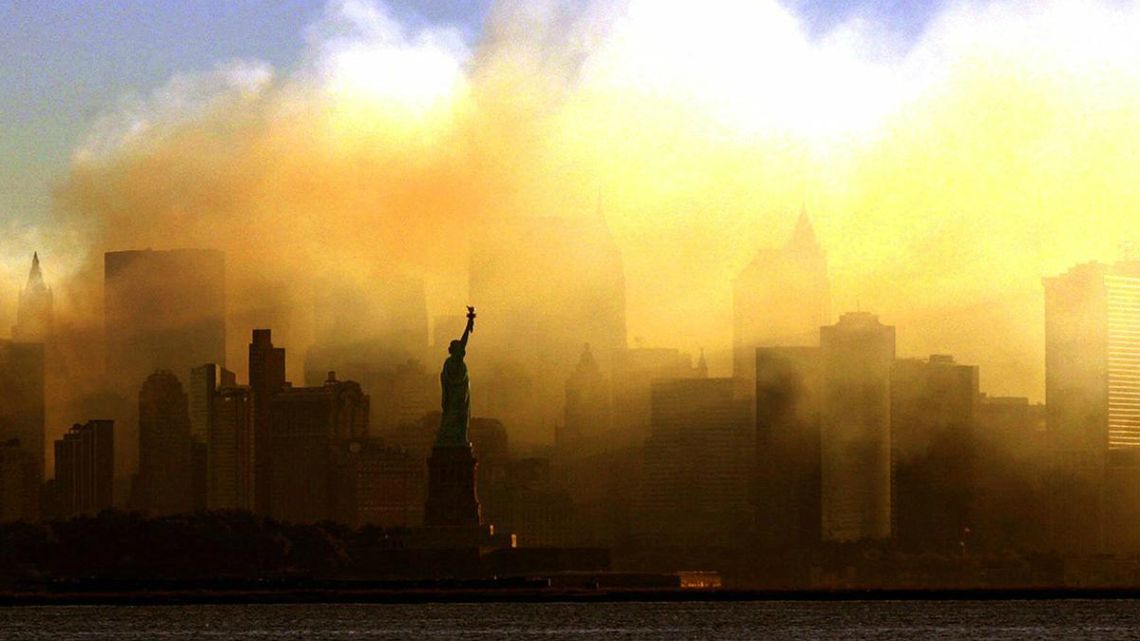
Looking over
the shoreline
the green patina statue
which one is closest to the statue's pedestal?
the green patina statue

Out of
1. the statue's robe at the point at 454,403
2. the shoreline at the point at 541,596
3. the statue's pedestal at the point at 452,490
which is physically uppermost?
the statue's robe at the point at 454,403

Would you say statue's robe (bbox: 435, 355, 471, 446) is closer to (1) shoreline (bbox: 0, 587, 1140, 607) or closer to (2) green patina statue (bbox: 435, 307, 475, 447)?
(2) green patina statue (bbox: 435, 307, 475, 447)

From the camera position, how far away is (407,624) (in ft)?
187

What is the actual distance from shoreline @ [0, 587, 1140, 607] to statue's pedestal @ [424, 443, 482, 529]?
90.7 feet

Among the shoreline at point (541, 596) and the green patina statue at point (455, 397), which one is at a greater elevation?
the green patina statue at point (455, 397)

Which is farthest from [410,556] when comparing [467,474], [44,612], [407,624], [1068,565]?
[1068,565]

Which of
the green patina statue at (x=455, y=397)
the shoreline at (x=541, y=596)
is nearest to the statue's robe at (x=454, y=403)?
the green patina statue at (x=455, y=397)

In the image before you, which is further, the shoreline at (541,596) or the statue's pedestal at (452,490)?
the statue's pedestal at (452,490)

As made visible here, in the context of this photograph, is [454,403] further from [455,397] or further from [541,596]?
[541,596]

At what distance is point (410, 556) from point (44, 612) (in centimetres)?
3083

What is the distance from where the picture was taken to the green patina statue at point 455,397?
100250mm

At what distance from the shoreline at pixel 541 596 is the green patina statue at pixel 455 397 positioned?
29.7 metres

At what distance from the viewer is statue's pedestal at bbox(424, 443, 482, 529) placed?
98.6m

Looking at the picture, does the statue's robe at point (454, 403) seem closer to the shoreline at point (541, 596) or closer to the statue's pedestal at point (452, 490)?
the statue's pedestal at point (452, 490)
